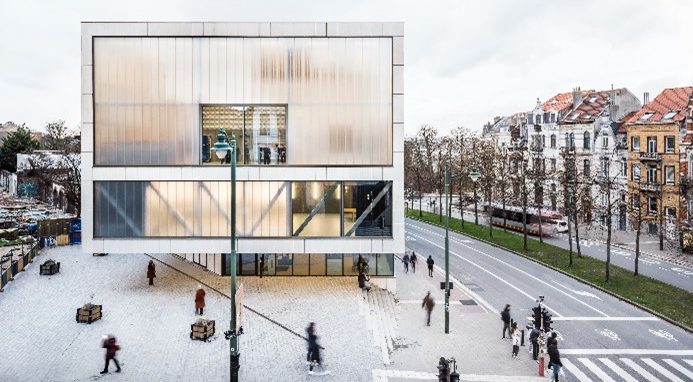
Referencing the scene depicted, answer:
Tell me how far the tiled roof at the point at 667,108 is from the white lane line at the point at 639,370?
37.1m

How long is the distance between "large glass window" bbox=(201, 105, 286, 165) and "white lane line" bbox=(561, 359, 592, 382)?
1638 centimetres

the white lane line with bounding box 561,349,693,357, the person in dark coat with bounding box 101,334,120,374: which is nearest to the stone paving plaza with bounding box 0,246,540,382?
the person in dark coat with bounding box 101,334,120,374

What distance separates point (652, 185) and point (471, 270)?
975 inches

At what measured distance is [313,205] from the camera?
3006 centimetres

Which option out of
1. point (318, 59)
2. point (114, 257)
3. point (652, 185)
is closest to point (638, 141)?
point (652, 185)

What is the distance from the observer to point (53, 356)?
830 inches

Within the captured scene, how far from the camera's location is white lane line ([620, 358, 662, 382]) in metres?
20.9

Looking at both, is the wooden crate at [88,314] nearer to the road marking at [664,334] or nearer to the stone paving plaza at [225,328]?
the stone paving plaza at [225,328]

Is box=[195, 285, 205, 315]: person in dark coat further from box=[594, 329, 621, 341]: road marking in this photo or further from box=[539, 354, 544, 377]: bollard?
box=[594, 329, 621, 341]: road marking

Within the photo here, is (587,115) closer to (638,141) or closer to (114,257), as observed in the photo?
(638,141)

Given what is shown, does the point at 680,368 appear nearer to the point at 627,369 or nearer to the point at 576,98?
the point at 627,369

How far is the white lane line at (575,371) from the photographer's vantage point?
819 inches

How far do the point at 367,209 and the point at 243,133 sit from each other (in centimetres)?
766

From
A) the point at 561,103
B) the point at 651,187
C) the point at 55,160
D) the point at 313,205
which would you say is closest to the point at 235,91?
the point at 313,205
